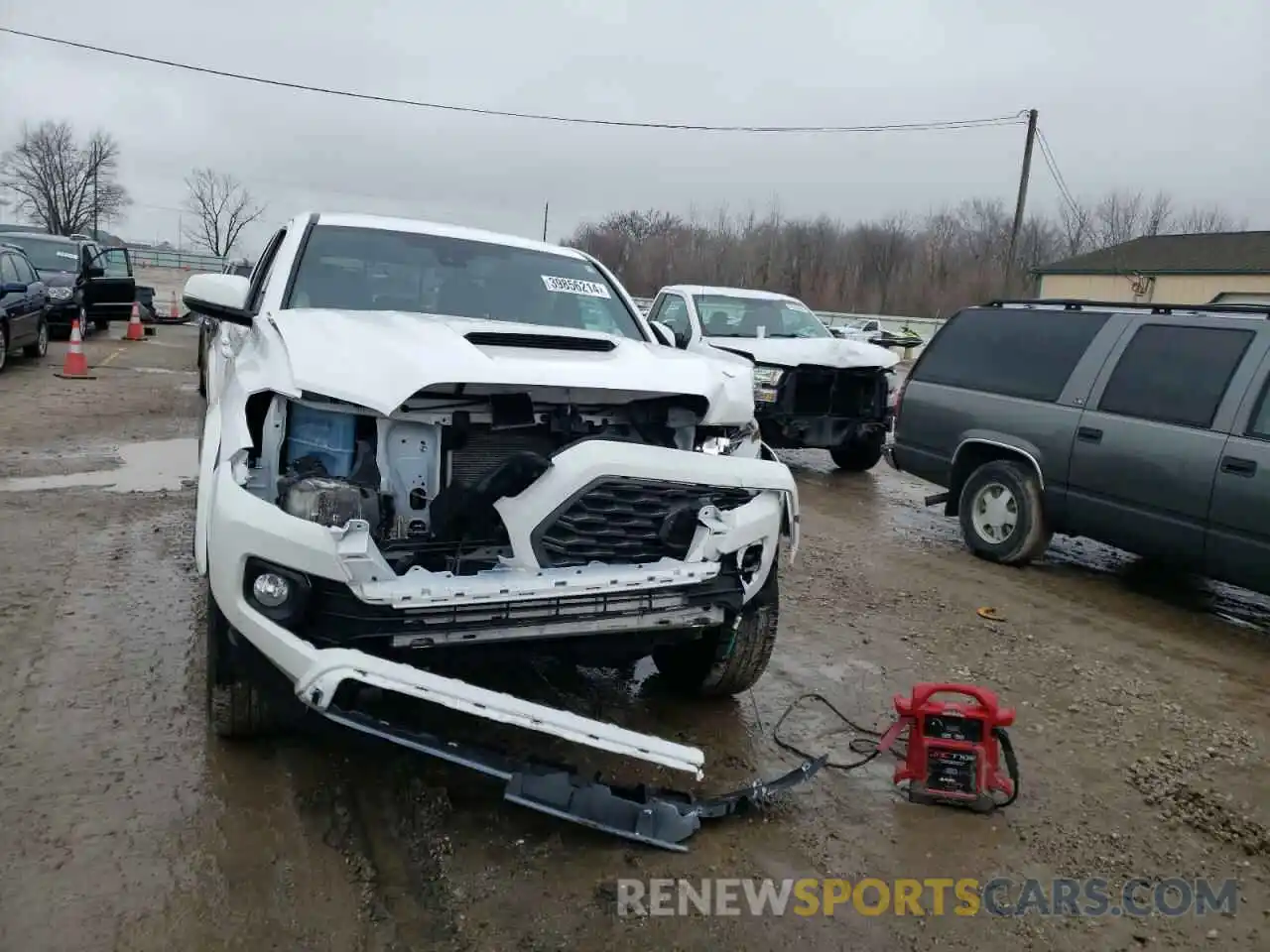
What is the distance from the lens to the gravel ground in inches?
104

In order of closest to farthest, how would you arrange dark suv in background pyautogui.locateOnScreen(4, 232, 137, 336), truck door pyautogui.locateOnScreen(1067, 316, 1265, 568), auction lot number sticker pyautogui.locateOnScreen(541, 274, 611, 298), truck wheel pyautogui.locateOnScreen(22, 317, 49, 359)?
1. auction lot number sticker pyautogui.locateOnScreen(541, 274, 611, 298)
2. truck door pyautogui.locateOnScreen(1067, 316, 1265, 568)
3. truck wheel pyautogui.locateOnScreen(22, 317, 49, 359)
4. dark suv in background pyautogui.locateOnScreen(4, 232, 137, 336)

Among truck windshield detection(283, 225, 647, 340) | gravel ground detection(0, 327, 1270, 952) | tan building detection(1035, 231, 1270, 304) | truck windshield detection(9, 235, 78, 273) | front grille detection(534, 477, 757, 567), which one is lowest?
gravel ground detection(0, 327, 1270, 952)

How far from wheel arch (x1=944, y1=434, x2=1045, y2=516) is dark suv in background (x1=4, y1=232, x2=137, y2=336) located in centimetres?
1408

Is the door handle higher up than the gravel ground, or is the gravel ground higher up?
the door handle

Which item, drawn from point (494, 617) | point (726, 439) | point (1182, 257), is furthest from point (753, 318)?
point (1182, 257)

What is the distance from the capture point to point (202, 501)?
10.6ft

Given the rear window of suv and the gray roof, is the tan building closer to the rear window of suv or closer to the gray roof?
the gray roof

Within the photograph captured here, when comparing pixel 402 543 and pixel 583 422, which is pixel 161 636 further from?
pixel 583 422

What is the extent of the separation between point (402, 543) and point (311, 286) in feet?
5.55

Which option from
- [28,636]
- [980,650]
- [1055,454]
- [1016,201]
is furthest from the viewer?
[1016,201]

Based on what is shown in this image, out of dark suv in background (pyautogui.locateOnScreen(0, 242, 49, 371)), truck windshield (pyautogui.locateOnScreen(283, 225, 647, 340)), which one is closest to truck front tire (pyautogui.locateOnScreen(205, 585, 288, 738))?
truck windshield (pyautogui.locateOnScreen(283, 225, 647, 340))

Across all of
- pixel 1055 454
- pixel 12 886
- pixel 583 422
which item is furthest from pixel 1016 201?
pixel 12 886

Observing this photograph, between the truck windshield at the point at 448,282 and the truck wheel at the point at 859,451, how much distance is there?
5332 mm

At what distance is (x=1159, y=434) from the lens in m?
5.70
